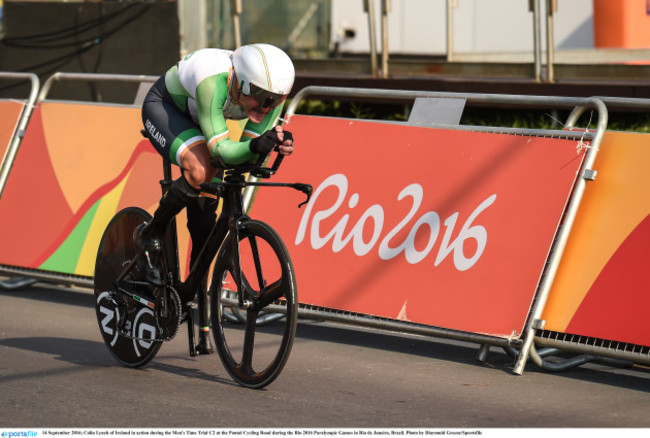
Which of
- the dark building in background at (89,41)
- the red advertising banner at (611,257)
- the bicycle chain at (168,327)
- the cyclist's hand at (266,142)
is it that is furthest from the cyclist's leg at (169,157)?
the dark building in background at (89,41)

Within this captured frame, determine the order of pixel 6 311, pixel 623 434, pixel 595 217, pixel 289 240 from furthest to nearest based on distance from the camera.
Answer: pixel 6 311 < pixel 289 240 < pixel 595 217 < pixel 623 434

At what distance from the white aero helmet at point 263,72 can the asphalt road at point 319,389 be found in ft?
5.04

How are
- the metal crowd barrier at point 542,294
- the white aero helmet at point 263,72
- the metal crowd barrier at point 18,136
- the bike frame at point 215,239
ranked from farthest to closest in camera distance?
the metal crowd barrier at point 18,136
the metal crowd barrier at point 542,294
the bike frame at point 215,239
the white aero helmet at point 263,72

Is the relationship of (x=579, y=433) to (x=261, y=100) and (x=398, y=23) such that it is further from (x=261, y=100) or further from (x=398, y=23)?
(x=398, y=23)

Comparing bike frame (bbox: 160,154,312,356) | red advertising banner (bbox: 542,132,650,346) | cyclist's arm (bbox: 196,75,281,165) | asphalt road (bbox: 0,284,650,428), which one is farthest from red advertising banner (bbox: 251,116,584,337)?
cyclist's arm (bbox: 196,75,281,165)

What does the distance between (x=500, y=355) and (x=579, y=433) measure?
7.15ft

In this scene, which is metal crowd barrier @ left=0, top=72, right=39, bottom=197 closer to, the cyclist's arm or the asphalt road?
the asphalt road

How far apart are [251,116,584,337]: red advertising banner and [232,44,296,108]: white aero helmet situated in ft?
5.90

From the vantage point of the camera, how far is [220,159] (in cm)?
645

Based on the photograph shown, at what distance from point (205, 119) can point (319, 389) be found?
153 cm

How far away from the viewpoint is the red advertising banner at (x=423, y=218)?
7.38 metres

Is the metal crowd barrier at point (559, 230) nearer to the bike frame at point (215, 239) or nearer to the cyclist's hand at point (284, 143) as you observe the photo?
the bike frame at point (215, 239)

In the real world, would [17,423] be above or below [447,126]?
below

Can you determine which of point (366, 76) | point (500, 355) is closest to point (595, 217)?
point (500, 355)
